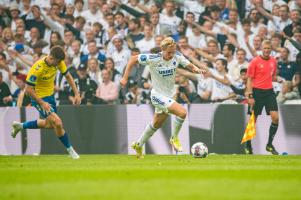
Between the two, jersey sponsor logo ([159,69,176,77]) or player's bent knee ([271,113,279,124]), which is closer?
jersey sponsor logo ([159,69,176,77])

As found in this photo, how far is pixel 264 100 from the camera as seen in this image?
787 inches

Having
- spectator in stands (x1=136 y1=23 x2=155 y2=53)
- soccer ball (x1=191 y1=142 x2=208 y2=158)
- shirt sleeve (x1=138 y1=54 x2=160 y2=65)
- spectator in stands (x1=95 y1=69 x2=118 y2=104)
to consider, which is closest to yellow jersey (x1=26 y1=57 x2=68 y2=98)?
shirt sleeve (x1=138 y1=54 x2=160 y2=65)

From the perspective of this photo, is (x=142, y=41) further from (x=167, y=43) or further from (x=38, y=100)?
(x=38, y=100)

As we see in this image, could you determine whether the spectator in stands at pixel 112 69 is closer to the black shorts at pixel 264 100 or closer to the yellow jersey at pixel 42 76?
the black shorts at pixel 264 100

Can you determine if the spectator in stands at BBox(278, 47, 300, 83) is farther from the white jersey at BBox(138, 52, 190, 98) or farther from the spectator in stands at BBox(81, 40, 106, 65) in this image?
the spectator in stands at BBox(81, 40, 106, 65)

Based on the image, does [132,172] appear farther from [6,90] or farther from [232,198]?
[6,90]

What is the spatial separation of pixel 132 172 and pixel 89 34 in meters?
10.8

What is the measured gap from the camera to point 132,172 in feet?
43.4

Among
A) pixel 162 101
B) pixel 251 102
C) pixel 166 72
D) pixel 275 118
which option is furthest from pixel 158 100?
pixel 275 118

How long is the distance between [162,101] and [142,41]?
5.92 m

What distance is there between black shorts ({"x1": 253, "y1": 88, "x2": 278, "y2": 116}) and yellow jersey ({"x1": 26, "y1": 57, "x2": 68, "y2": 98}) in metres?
5.20

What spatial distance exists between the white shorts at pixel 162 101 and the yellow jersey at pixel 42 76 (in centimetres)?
199

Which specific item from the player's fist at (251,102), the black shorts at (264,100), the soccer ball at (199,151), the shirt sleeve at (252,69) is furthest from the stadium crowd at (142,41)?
the soccer ball at (199,151)

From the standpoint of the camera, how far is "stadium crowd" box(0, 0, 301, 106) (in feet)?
70.7
